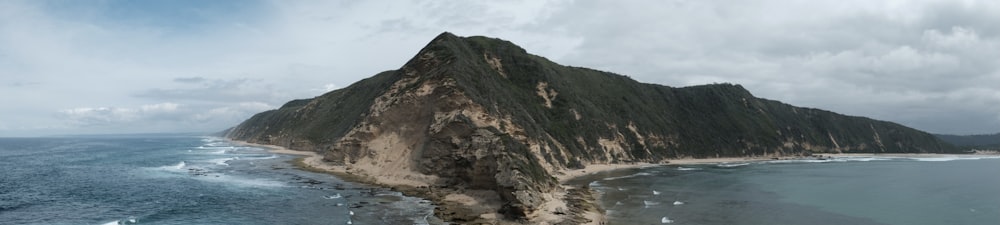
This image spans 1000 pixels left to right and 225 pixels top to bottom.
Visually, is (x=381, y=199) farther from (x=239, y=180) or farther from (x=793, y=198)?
(x=793, y=198)

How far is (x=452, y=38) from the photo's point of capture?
10000 centimetres

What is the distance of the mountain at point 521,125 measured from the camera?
63312mm

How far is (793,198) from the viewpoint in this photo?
2534 inches

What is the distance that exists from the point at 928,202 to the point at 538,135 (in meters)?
48.8

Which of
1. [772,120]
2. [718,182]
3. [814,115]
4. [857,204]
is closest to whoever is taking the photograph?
[857,204]

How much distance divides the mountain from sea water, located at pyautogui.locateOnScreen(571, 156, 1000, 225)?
32.3ft

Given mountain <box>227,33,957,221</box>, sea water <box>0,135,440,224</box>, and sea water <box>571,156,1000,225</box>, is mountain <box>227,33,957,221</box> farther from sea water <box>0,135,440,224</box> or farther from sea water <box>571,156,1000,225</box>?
sea water <box>571,156,1000,225</box>

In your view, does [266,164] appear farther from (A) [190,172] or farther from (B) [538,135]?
(B) [538,135]

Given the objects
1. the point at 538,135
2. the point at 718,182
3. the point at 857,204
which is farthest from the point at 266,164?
the point at 857,204

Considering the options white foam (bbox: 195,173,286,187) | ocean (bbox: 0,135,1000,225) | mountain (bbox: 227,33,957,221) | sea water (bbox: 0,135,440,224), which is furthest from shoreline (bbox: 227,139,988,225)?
white foam (bbox: 195,173,286,187)

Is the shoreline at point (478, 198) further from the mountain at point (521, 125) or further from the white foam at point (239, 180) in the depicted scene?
the white foam at point (239, 180)

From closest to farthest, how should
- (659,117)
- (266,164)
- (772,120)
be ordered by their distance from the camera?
(266,164) → (659,117) → (772,120)

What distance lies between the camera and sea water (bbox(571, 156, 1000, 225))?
5041 cm

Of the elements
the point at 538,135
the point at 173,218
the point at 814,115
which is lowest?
the point at 173,218
